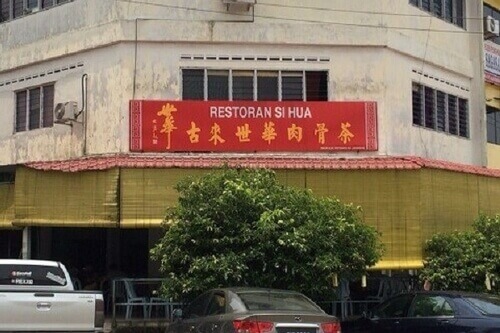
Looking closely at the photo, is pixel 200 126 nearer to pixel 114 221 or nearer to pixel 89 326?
pixel 114 221

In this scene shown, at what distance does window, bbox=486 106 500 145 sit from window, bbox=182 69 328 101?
7373 millimetres

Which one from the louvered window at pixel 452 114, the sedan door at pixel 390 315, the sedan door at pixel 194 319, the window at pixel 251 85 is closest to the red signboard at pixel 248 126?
the window at pixel 251 85

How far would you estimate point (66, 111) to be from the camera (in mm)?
16406

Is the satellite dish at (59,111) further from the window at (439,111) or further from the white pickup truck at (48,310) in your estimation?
the window at (439,111)

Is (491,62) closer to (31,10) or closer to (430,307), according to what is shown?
(430,307)

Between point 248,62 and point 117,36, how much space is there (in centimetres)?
290

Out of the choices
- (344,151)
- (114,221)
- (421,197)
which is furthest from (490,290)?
(114,221)

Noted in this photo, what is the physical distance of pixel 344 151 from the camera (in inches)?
631

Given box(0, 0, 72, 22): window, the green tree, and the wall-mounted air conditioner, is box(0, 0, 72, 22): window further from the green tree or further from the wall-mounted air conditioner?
the green tree

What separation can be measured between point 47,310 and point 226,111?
6.44 metres

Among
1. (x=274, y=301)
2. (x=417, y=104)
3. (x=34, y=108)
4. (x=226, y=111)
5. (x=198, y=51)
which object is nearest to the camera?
(x=274, y=301)

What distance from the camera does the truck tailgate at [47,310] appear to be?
10672mm

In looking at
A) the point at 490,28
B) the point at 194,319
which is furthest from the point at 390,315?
the point at 490,28

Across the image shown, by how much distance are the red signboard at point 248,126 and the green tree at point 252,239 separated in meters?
2.77
